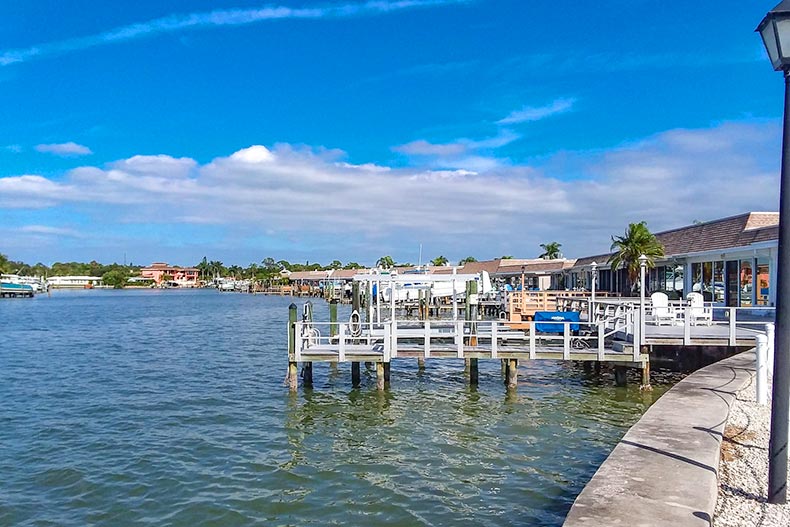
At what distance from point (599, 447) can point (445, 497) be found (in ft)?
13.6

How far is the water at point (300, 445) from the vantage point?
10.2 m

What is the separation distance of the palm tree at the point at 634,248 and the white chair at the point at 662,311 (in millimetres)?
11916

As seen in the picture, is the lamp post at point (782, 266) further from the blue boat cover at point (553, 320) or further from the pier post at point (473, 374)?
the blue boat cover at point (553, 320)

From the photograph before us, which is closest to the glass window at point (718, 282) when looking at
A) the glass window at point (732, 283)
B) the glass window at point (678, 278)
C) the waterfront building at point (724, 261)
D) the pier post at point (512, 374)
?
the waterfront building at point (724, 261)

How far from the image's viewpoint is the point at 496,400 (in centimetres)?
1814

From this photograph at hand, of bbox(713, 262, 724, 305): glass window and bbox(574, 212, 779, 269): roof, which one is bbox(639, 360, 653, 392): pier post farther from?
bbox(713, 262, 724, 305): glass window

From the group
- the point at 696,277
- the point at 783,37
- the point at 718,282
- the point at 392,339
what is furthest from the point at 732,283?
the point at 783,37

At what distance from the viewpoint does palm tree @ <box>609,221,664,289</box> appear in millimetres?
35781

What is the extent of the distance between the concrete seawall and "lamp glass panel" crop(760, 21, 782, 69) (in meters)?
4.47

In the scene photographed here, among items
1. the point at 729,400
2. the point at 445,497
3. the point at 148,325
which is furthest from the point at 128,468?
the point at 148,325

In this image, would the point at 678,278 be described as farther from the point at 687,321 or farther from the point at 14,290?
the point at 14,290

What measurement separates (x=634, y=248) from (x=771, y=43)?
109 ft

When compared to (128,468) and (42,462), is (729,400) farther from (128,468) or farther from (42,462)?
(42,462)

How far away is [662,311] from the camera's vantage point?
74.6 feet
